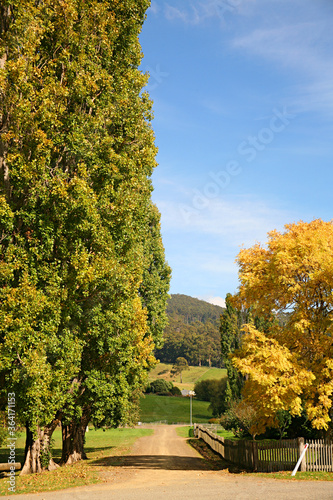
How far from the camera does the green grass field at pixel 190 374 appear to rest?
126569 mm

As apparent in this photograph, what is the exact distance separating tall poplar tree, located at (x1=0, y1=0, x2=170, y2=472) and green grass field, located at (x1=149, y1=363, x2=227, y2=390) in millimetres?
109053

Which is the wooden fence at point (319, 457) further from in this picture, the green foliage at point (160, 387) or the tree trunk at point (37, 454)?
the green foliage at point (160, 387)

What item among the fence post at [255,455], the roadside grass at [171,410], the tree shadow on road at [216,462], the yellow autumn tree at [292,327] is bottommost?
the roadside grass at [171,410]

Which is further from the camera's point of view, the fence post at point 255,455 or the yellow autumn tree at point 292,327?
the fence post at point 255,455

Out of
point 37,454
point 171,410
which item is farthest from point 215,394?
point 37,454

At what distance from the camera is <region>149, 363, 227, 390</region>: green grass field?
127m

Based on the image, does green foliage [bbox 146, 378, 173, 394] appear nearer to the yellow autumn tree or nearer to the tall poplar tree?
the tall poplar tree

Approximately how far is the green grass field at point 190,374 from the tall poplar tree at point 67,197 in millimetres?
109053

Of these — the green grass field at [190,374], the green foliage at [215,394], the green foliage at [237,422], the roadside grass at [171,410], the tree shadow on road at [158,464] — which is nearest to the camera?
the tree shadow on road at [158,464]

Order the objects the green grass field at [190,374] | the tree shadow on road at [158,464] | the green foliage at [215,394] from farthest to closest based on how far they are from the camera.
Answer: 1. the green grass field at [190,374]
2. the green foliage at [215,394]
3. the tree shadow on road at [158,464]

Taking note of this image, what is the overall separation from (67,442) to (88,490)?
8.69 meters

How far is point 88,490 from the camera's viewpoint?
1262 centimetres

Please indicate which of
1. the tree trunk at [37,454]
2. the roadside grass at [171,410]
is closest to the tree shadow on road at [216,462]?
the tree trunk at [37,454]

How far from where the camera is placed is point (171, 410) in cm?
9100
